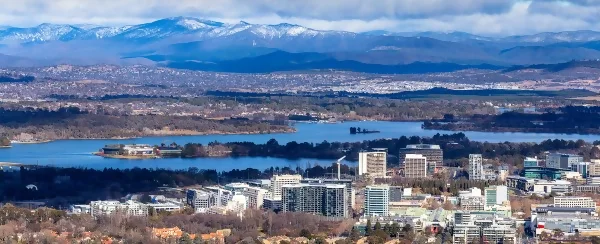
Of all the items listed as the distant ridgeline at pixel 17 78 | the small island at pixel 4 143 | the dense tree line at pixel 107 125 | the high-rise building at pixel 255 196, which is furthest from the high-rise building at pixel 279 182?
the distant ridgeline at pixel 17 78

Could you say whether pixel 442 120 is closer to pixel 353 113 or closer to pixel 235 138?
pixel 353 113

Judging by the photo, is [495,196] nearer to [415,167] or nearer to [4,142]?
[415,167]

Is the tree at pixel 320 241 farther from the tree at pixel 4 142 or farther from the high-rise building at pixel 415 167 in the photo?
the tree at pixel 4 142

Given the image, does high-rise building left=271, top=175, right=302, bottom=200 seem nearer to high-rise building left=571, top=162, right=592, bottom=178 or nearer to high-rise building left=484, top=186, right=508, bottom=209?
high-rise building left=484, top=186, right=508, bottom=209

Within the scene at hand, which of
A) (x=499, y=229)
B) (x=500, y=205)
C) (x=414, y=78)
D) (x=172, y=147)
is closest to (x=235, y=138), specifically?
(x=172, y=147)

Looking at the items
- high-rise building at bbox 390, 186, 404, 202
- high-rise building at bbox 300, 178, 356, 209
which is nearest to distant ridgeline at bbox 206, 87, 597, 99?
high-rise building at bbox 300, 178, 356, 209
